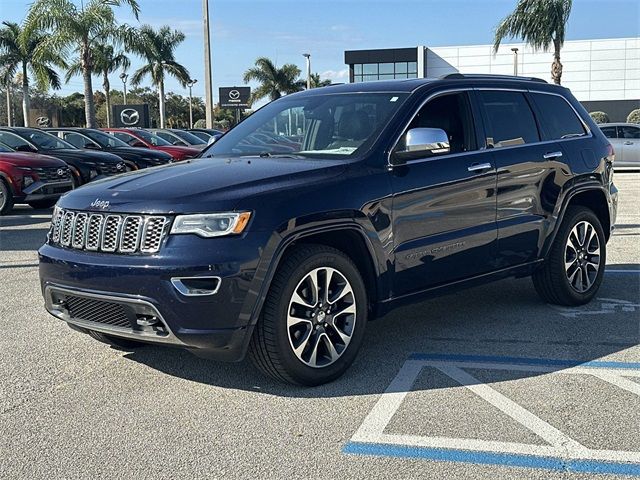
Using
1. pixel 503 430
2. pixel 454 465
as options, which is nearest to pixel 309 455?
pixel 454 465

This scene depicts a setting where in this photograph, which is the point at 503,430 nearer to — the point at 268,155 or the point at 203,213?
the point at 203,213

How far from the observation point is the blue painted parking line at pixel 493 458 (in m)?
3.29

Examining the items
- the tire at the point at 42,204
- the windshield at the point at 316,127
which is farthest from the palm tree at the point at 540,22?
the windshield at the point at 316,127

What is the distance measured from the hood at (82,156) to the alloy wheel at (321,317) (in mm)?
11399

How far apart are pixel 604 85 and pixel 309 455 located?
196 ft

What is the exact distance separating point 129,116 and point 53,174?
79.9ft

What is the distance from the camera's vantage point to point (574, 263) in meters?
6.12

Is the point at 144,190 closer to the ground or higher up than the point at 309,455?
higher up

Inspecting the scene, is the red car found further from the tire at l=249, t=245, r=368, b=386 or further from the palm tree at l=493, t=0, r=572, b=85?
the palm tree at l=493, t=0, r=572, b=85

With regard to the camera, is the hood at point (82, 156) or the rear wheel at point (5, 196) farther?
the hood at point (82, 156)

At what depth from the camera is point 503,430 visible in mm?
3723

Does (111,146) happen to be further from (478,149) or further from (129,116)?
(129,116)

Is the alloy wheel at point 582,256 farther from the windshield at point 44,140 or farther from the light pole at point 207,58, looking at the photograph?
the light pole at point 207,58

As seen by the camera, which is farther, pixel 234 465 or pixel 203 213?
pixel 203 213
